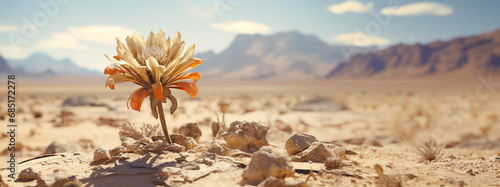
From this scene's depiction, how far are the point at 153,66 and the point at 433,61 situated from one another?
11483 cm

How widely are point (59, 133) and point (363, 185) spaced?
1139cm

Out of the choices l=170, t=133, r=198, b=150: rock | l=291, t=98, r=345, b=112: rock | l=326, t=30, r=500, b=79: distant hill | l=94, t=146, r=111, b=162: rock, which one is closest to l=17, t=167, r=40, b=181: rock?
l=94, t=146, r=111, b=162: rock

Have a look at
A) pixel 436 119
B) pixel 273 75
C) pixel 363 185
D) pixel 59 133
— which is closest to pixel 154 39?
pixel 363 185

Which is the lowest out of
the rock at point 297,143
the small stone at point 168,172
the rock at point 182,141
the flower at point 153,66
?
the small stone at point 168,172

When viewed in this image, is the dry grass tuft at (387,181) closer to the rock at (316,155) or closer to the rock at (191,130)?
the rock at (316,155)

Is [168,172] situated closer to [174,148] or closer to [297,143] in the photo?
[174,148]

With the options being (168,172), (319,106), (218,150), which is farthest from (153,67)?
(319,106)

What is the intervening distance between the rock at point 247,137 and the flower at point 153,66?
116cm

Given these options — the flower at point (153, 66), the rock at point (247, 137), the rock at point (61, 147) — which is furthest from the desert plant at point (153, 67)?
the rock at point (61, 147)

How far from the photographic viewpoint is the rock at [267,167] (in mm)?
3088

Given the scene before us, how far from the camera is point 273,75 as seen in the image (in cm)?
14138

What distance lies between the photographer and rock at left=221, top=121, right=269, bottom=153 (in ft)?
15.0

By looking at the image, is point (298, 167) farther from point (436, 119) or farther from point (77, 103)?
point (77, 103)

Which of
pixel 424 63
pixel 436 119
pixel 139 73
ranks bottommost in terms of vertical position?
pixel 436 119
